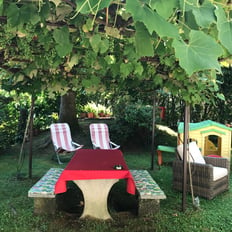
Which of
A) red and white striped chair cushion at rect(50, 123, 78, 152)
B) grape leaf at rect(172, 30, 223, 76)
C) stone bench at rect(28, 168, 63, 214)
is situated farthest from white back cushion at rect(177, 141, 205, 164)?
grape leaf at rect(172, 30, 223, 76)

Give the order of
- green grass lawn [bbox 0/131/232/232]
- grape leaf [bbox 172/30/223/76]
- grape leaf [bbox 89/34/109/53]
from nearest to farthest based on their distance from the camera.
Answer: grape leaf [bbox 172/30/223/76], grape leaf [bbox 89/34/109/53], green grass lawn [bbox 0/131/232/232]

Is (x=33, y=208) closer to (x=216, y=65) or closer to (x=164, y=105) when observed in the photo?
(x=216, y=65)

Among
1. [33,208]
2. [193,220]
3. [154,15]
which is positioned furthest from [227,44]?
[33,208]

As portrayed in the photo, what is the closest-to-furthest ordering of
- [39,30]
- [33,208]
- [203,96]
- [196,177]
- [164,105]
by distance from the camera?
1. [39,30]
2. [33,208]
3. [203,96]
4. [196,177]
5. [164,105]

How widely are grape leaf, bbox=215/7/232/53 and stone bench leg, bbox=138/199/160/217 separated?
3067 millimetres

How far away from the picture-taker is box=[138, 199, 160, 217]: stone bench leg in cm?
344

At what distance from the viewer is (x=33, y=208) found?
12.0ft

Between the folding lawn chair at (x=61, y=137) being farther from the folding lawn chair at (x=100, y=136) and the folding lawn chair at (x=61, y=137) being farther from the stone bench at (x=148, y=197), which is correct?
the stone bench at (x=148, y=197)

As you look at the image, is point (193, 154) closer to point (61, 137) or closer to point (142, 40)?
point (61, 137)

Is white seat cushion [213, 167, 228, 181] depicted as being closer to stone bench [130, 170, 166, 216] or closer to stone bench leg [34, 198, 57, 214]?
stone bench [130, 170, 166, 216]

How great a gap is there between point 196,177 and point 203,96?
135 centimetres

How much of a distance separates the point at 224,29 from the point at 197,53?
0.09 m

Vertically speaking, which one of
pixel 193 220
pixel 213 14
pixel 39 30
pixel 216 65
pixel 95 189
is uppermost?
pixel 39 30

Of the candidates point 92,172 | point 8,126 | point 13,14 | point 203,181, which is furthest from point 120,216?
point 8,126
